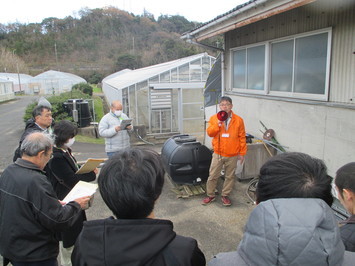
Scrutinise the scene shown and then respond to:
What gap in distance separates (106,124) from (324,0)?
408cm

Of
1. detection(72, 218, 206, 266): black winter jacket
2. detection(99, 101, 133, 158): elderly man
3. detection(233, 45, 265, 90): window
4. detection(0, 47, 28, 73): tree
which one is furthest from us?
detection(0, 47, 28, 73): tree

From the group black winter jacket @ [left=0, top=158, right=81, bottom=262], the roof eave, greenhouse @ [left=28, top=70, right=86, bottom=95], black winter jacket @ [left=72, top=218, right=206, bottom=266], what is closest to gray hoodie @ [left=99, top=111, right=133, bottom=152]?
the roof eave

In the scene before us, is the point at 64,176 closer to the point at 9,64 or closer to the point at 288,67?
the point at 288,67

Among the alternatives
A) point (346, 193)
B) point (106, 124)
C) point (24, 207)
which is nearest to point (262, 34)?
point (106, 124)

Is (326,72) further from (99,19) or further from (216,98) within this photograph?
(99,19)

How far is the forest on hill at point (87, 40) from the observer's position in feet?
210

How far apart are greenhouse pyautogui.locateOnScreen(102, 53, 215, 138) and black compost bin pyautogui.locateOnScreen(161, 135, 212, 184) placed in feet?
27.0

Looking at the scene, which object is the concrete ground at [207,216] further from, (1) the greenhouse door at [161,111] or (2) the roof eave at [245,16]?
(1) the greenhouse door at [161,111]

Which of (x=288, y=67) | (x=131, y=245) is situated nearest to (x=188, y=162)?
(x=288, y=67)

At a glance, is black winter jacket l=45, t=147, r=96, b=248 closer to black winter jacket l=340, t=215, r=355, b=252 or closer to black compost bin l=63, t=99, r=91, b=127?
black winter jacket l=340, t=215, r=355, b=252

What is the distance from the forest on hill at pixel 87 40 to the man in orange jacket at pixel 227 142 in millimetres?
51912

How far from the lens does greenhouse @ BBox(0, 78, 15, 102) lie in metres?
31.0

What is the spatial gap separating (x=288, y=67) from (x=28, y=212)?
16.2ft

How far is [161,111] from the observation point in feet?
44.9
